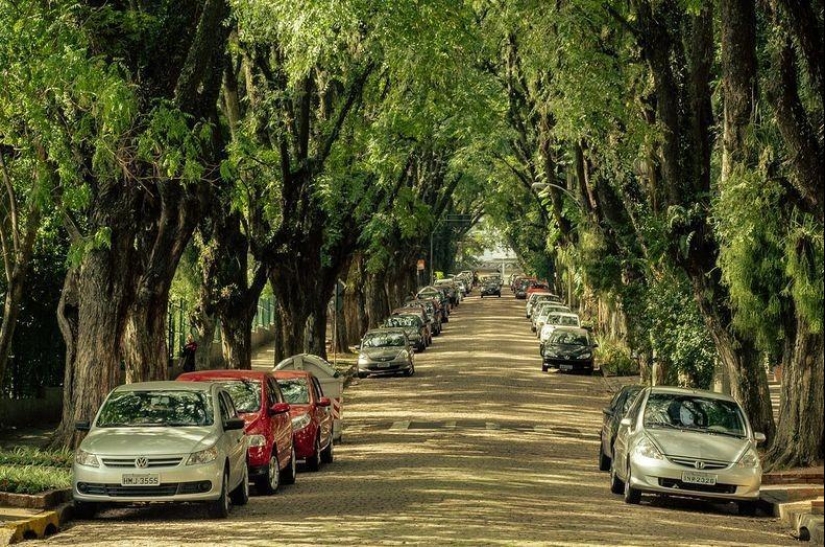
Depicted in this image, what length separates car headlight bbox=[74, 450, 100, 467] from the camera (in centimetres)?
1602

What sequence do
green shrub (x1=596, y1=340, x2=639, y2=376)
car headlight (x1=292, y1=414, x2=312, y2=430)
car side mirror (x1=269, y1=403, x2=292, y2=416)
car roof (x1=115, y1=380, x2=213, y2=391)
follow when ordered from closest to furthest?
car roof (x1=115, y1=380, x2=213, y2=391), car side mirror (x1=269, y1=403, x2=292, y2=416), car headlight (x1=292, y1=414, x2=312, y2=430), green shrub (x1=596, y1=340, x2=639, y2=376)

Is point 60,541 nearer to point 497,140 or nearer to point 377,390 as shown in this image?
point 377,390

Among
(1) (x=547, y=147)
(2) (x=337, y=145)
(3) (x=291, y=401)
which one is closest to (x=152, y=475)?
(3) (x=291, y=401)

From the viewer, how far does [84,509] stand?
16.4m

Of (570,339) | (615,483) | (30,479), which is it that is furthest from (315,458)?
(570,339)

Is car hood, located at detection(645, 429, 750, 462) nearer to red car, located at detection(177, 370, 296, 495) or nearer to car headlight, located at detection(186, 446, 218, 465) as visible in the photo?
red car, located at detection(177, 370, 296, 495)

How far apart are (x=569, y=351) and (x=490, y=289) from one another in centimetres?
8409

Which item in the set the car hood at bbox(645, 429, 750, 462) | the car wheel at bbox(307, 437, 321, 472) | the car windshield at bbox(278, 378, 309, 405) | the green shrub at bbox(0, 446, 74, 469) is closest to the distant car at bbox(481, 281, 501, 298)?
the car windshield at bbox(278, 378, 309, 405)

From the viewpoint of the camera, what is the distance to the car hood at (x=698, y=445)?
18.7 m

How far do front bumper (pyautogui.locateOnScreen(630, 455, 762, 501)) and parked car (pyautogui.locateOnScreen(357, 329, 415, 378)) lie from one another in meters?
27.1

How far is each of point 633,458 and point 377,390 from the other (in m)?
23.3

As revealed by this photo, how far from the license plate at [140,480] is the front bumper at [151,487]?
35 mm

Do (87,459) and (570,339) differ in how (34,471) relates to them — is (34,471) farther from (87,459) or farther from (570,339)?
(570,339)

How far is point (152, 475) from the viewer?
15.9 meters
